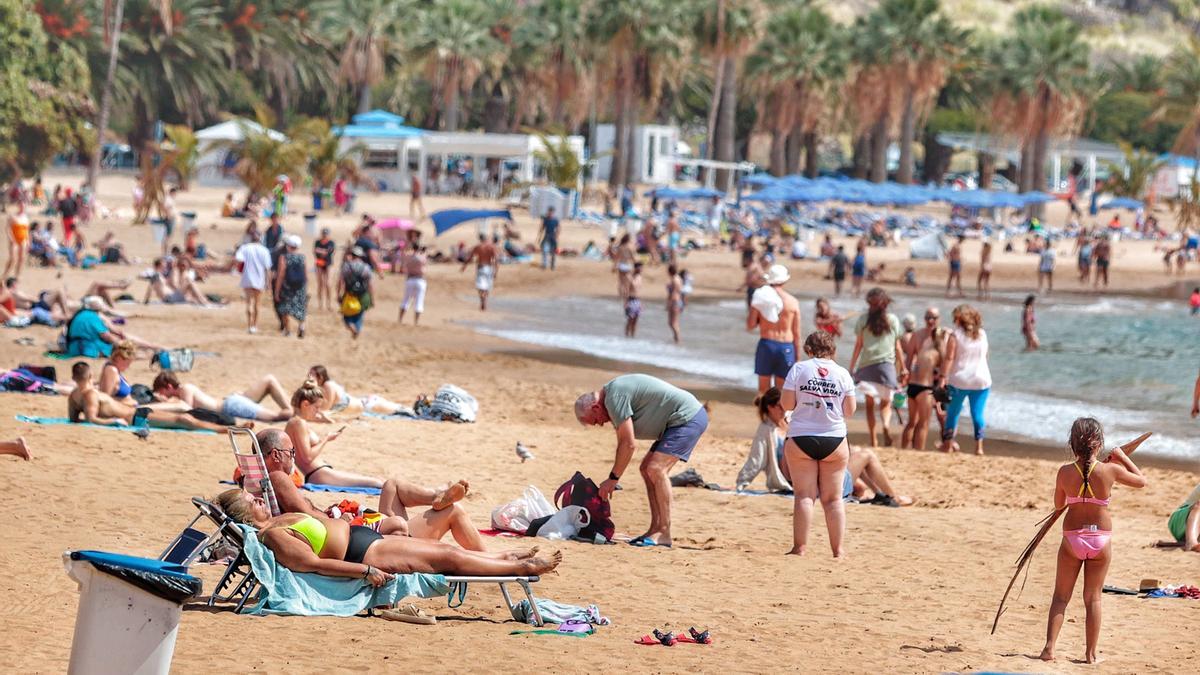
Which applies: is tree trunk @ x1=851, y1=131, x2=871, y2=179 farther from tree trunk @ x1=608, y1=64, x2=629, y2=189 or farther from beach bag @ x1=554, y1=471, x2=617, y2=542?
beach bag @ x1=554, y1=471, x2=617, y2=542

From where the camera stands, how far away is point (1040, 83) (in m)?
57.9

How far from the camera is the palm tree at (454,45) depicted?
5550 centimetres

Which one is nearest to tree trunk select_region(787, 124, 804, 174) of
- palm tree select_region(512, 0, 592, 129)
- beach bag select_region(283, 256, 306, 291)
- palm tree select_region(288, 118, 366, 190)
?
palm tree select_region(512, 0, 592, 129)

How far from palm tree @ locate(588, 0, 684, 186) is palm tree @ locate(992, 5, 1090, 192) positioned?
1387 centimetres

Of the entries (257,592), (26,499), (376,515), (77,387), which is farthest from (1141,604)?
(77,387)

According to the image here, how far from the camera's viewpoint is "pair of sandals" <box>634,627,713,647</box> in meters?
6.81

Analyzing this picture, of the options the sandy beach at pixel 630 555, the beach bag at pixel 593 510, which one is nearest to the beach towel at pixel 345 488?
the sandy beach at pixel 630 555

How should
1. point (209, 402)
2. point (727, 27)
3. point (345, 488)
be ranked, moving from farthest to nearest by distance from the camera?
1. point (727, 27)
2. point (209, 402)
3. point (345, 488)

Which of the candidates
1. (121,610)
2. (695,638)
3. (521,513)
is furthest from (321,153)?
(121,610)

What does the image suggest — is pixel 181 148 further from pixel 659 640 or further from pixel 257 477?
pixel 659 640

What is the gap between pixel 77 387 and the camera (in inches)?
459

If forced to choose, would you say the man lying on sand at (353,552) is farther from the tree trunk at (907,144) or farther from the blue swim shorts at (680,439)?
the tree trunk at (907,144)

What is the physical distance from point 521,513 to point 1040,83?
Result: 52573mm

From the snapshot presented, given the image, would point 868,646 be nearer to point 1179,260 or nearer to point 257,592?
point 257,592
